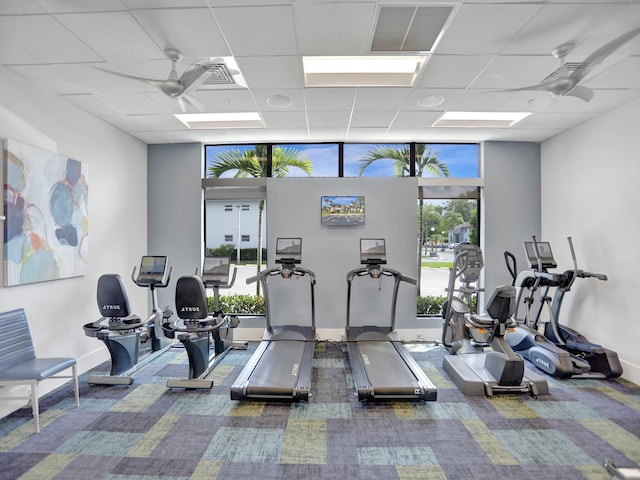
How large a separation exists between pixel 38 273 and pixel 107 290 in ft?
2.19

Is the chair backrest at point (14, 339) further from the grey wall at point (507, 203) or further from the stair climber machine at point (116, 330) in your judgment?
the grey wall at point (507, 203)

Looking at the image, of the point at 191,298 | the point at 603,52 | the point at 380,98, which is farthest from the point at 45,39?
the point at 603,52

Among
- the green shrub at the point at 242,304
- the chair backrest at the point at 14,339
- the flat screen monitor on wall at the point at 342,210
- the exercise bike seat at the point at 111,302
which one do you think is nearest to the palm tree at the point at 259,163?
the green shrub at the point at 242,304

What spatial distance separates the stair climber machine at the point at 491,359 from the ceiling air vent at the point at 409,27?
274 centimetres

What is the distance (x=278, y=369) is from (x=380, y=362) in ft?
4.14

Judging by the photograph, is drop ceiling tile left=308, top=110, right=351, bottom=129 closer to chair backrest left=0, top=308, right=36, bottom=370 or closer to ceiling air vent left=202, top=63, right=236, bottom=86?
ceiling air vent left=202, top=63, right=236, bottom=86

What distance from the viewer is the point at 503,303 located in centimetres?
368

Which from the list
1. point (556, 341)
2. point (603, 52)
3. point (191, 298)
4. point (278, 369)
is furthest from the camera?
point (556, 341)

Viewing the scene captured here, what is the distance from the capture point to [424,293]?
18.9 ft

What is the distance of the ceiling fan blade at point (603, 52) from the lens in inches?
90.8

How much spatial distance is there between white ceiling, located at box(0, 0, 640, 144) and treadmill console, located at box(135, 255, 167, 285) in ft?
6.67

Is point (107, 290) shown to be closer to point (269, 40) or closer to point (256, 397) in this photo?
point (256, 397)

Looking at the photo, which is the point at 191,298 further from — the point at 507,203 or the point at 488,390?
the point at 507,203

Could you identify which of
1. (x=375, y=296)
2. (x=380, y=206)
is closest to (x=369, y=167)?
(x=380, y=206)
